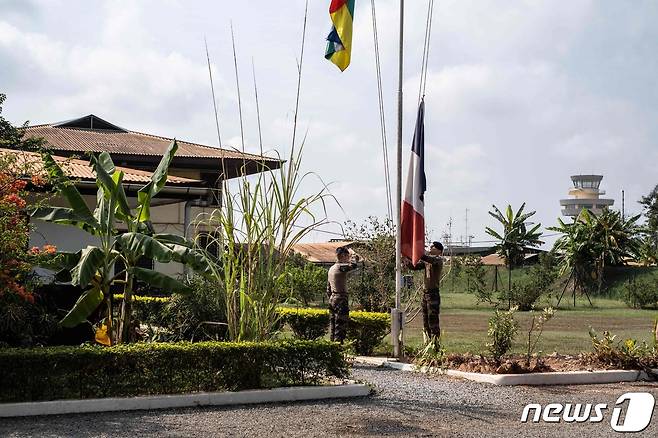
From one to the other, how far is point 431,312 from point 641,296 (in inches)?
1135

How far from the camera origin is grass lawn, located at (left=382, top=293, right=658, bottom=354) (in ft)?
57.0

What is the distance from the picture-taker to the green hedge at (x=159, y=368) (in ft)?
29.2

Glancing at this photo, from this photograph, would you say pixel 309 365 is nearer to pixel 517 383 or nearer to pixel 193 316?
pixel 193 316

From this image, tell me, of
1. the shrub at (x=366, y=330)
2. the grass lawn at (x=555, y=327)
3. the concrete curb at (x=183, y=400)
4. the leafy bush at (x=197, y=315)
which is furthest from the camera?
the grass lawn at (x=555, y=327)

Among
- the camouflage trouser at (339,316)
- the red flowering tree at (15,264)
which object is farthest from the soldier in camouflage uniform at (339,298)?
the red flowering tree at (15,264)

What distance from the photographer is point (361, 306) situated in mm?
23672

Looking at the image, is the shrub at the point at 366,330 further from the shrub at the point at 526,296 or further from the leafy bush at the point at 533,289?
the shrub at the point at 526,296

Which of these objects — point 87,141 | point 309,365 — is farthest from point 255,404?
point 87,141

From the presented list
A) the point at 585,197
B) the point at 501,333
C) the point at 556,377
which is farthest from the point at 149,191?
the point at 585,197

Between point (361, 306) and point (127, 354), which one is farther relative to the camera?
point (361, 306)

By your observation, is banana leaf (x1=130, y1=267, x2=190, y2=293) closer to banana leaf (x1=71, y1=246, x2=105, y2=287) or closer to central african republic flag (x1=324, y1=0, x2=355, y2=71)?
banana leaf (x1=71, y1=246, x2=105, y2=287)

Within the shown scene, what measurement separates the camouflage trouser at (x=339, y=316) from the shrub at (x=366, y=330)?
94 centimetres

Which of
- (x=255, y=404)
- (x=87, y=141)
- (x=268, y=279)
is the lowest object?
(x=255, y=404)

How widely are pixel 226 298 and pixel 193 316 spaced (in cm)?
115
